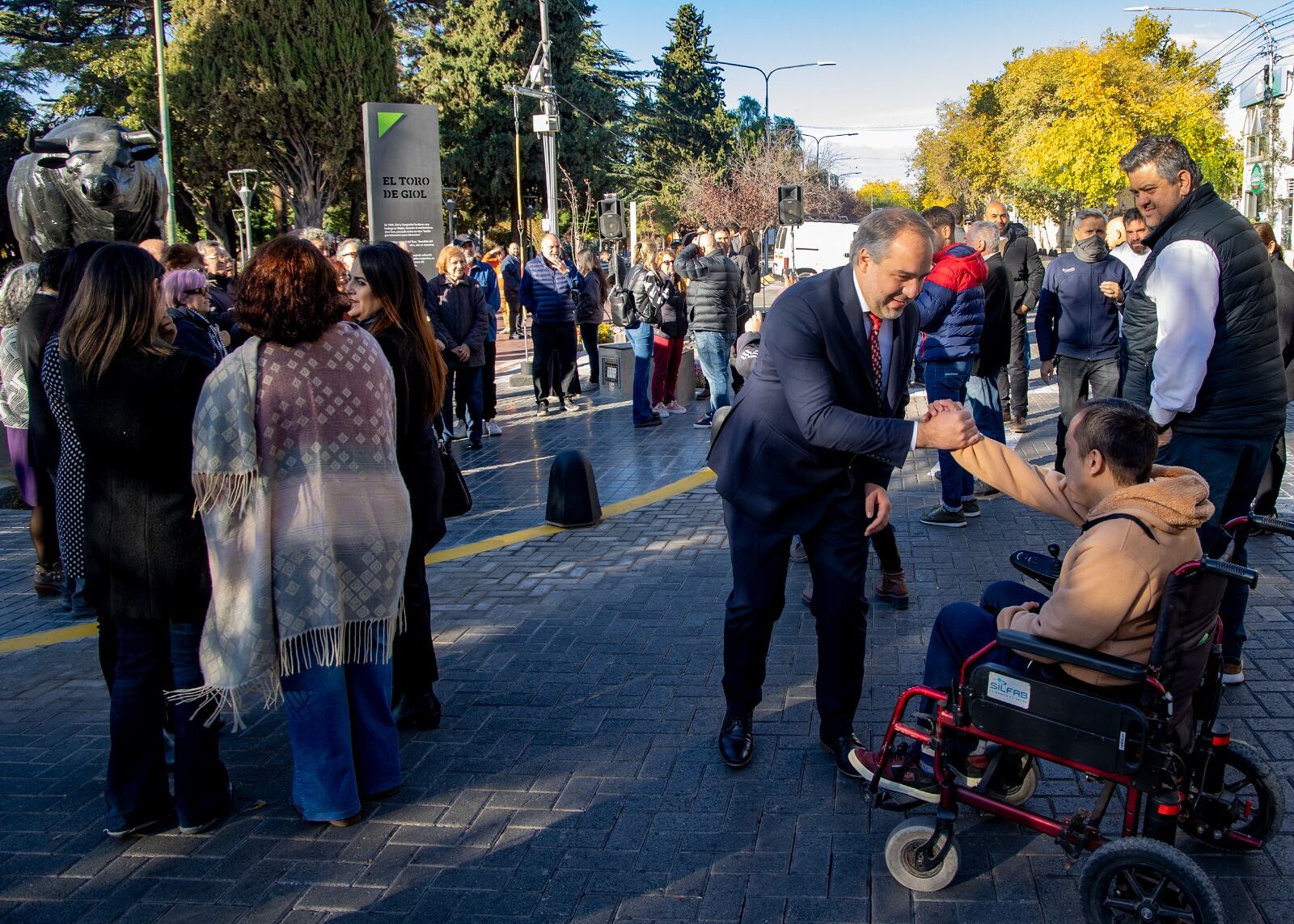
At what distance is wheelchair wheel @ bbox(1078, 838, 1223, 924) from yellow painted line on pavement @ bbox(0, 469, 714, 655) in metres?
4.62

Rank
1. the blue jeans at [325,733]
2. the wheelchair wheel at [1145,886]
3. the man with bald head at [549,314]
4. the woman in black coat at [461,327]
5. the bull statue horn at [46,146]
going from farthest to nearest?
the man with bald head at [549,314] → the woman in black coat at [461,327] → the bull statue horn at [46,146] → the blue jeans at [325,733] → the wheelchair wheel at [1145,886]

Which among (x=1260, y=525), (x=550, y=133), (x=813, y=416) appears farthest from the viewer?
(x=550, y=133)

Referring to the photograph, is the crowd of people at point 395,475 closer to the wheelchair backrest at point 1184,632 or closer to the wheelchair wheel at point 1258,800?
the wheelchair backrest at point 1184,632

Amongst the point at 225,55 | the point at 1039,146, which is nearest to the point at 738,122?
the point at 1039,146

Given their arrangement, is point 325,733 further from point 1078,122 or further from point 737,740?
point 1078,122

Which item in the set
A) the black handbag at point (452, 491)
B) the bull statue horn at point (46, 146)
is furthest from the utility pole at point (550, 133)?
the black handbag at point (452, 491)

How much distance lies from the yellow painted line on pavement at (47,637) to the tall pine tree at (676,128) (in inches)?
2169

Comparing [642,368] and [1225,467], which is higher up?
[642,368]

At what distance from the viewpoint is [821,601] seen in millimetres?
3881

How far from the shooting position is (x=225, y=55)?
3497 centimetres

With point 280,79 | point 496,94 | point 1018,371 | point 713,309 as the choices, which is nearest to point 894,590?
point 713,309

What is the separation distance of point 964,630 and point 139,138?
28.3 ft

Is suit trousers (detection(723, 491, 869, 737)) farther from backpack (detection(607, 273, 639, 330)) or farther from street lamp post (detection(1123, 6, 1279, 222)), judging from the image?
street lamp post (detection(1123, 6, 1279, 222))

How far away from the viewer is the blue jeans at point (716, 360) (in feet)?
35.6
